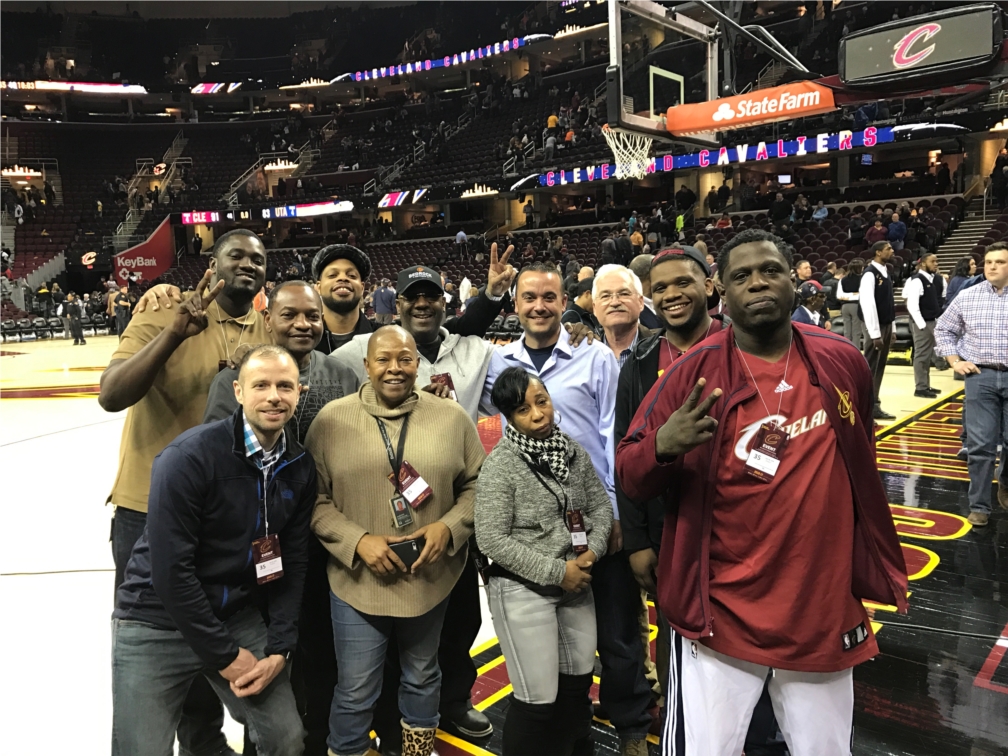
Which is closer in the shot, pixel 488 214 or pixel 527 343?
pixel 527 343

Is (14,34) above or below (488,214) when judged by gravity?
above

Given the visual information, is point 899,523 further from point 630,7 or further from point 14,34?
point 14,34

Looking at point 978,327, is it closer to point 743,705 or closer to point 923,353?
point 743,705

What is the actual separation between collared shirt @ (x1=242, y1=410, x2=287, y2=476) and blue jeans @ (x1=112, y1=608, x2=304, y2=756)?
458 mm

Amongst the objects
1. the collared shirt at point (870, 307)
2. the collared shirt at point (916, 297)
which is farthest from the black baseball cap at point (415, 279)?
the collared shirt at point (916, 297)

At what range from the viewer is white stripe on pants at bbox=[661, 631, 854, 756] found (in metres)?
1.72

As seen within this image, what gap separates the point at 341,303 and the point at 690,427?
1820 mm

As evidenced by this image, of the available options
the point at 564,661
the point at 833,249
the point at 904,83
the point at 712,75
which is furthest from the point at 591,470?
the point at 833,249

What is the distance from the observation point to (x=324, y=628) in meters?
2.45

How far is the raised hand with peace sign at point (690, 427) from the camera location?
5.35 ft

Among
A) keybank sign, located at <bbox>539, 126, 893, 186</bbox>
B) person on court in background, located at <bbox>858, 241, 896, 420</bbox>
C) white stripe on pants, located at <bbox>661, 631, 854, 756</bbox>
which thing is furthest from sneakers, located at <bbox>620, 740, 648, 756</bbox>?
keybank sign, located at <bbox>539, 126, 893, 186</bbox>

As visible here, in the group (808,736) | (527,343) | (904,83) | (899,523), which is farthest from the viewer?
(904,83)

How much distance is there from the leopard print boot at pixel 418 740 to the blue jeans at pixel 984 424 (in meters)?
4.05

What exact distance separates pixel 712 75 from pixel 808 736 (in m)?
8.41
